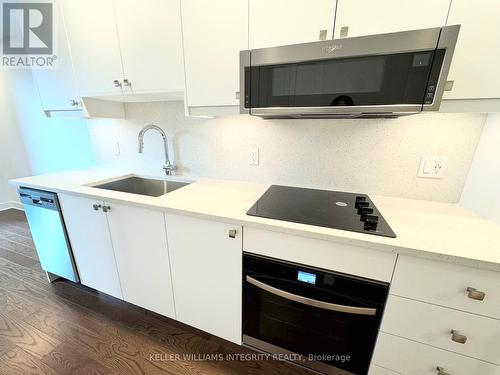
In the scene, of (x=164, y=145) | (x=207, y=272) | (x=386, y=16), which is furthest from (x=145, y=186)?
(x=386, y=16)

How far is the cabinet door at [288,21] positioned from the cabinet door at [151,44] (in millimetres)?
435

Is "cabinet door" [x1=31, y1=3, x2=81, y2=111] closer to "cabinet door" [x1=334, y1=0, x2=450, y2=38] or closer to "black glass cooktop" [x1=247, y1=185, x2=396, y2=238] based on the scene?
"black glass cooktop" [x1=247, y1=185, x2=396, y2=238]

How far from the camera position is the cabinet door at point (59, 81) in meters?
1.45

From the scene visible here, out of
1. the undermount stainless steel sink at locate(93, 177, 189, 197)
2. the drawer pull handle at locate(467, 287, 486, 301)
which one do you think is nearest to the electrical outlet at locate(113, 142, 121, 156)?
the undermount stainless steel sink at locate(93, 177, 189, 197)

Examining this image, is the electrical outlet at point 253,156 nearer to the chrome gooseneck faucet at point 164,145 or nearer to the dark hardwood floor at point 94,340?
the chrome gooseneck faucet at point 164,145

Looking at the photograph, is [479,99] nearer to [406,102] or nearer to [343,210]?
[406,102]

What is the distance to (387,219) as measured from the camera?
971 millimetres

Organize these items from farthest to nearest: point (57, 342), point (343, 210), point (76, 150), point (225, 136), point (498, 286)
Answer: point (76, 150) < point (225, 136) < point (57, 342) < point (343, 210) < point (498, 286)

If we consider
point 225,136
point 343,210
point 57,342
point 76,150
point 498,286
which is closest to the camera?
point 498,286

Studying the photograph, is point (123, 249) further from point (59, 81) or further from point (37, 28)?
point (37, 28)

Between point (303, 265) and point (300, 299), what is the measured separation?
155mm

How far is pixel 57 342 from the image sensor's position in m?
1.35

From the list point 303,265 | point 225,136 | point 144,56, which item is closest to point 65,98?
point 144,56

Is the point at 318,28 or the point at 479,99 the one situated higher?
the point at 318,28
